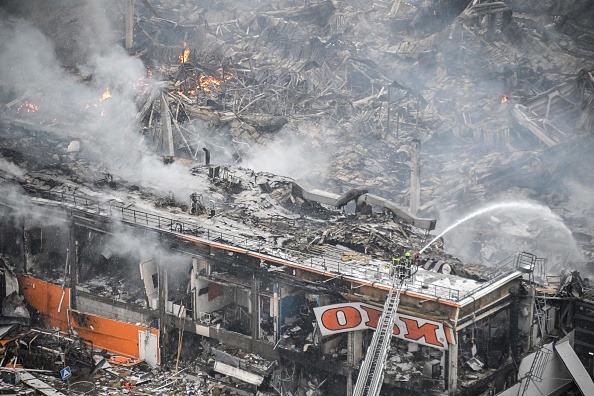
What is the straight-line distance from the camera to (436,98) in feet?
237

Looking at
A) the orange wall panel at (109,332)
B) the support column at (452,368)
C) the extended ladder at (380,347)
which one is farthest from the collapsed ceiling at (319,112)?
the support column at (452,368)

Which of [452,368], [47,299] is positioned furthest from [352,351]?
[47,299]

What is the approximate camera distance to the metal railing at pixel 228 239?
3738cm

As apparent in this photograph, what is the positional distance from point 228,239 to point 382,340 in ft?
38.9

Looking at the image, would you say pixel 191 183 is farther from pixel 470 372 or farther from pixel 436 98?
pixel 436 98

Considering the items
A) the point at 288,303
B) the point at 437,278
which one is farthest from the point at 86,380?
the point at 437,278

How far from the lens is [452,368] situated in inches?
1422

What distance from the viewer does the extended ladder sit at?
32.6m

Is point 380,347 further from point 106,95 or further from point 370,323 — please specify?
point 106,95

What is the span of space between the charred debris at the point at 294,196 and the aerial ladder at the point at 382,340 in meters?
0.75

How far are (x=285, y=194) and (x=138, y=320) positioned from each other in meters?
12.6

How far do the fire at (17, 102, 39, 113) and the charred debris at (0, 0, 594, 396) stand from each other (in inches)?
3.6

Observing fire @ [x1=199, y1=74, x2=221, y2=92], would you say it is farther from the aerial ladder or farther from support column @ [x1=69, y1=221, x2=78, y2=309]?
the aerial ladder

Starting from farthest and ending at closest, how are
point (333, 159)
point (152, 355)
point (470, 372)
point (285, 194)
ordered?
point (333, 159), point (285, 194), point (152, 355), point (470, 372)
